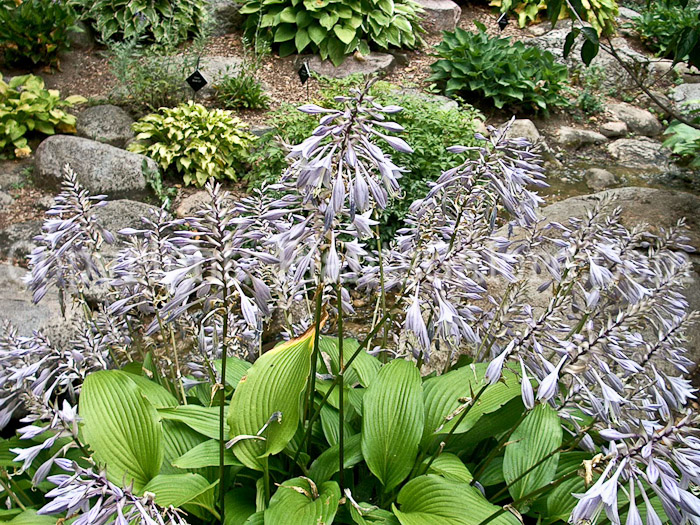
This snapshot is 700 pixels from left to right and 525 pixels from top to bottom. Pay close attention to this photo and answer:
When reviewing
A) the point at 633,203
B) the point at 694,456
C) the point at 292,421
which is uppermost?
the point at 694,456

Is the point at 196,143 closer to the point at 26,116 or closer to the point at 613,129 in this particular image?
the point at 26,116

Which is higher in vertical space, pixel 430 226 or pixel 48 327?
pixel 430 226

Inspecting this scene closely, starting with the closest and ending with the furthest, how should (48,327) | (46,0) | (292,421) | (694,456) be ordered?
(694,456) < (292,421) < (48,327) < (46,0)

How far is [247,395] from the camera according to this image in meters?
1.90

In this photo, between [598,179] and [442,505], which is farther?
[598,179]

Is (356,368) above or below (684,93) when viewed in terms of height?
above

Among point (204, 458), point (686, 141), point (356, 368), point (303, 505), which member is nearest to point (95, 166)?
point (356, 368)

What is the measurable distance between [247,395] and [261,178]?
3710 mm

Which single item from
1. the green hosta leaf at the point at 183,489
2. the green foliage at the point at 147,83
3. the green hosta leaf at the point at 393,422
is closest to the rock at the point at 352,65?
the green foliage at the point at 147,83

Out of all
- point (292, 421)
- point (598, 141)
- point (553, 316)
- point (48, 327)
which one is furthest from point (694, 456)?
point (598, 141)

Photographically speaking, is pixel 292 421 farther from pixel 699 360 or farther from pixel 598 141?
pixel 598 141

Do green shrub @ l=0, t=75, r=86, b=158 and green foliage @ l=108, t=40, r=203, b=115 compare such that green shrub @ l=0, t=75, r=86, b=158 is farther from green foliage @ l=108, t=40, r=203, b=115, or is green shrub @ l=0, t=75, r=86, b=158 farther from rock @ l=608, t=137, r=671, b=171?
rock @ l=608, t=137, r=671, b=171

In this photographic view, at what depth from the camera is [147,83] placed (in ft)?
21.6

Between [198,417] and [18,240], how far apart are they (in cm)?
394
